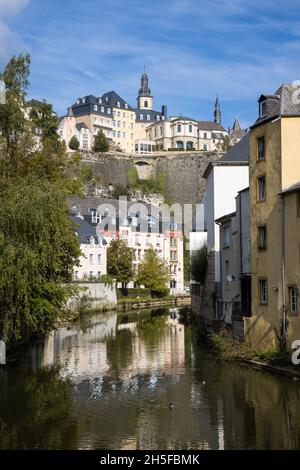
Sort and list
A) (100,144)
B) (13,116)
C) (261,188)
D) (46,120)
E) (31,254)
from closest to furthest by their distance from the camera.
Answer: (31,254)
(261,188)
(13,116)
(46,120)
(100,144)

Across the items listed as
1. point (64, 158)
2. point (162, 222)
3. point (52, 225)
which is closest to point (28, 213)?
point (52, 225)

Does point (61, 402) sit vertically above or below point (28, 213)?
below

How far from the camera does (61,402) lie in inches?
787

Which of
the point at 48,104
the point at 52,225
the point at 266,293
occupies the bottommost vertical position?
the point at 266,293

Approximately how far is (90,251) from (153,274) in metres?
9.88

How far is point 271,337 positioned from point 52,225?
963 centimetres

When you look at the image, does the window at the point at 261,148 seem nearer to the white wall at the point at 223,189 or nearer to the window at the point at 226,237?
the window at the point at 226,237

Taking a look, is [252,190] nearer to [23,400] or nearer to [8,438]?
[23,400]

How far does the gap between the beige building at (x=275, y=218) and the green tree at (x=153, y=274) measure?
137 feet

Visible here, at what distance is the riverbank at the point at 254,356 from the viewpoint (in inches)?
904

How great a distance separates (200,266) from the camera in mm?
45438

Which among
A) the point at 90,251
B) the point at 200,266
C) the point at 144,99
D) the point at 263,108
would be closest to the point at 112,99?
the point at 144,99

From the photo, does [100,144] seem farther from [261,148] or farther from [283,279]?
[283,279]

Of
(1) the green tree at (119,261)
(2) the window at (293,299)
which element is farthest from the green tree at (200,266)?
(2) the window at (293,299)
